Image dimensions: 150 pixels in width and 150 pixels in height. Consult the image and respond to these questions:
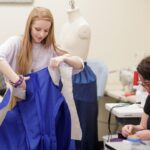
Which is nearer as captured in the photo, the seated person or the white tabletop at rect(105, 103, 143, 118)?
the seated person

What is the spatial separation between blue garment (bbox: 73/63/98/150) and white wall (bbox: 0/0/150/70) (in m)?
0.80

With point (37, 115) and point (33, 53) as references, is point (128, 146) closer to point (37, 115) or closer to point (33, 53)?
point (37, 115)

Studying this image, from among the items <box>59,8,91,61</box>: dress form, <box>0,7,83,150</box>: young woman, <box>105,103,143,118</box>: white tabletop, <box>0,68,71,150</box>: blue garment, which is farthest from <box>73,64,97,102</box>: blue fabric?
<box>0,68,71,150</box>: blue garment

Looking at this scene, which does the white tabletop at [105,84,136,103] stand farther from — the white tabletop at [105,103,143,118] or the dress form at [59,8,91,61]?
the dress form at [59,8,91,61]

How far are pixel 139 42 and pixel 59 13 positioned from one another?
0.96m

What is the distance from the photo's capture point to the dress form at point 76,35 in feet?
9.09

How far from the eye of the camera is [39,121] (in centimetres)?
170

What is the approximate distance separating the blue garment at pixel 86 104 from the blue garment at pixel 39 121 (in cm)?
102

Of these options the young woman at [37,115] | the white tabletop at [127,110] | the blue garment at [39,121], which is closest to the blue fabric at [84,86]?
the white tabletop at [127,110]

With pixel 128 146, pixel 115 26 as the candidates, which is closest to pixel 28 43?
pixel 128 146

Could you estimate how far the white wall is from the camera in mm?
3555

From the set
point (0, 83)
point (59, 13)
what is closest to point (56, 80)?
point (0, 83)

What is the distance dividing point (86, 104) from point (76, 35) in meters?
0.57

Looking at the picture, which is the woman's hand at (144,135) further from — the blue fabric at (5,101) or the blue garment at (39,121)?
the blue fabric at (5,101)
